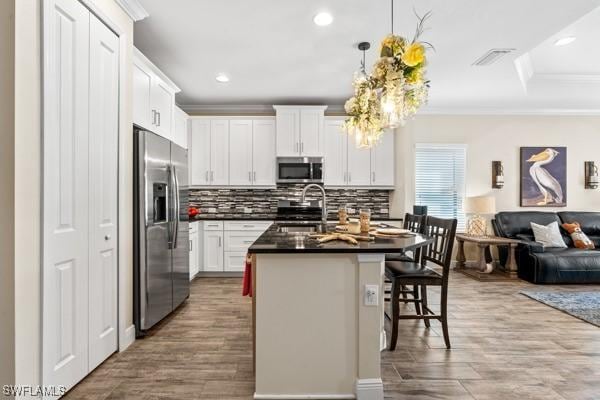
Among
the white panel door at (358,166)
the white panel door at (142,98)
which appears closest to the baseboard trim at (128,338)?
the white panel door at (142,98)

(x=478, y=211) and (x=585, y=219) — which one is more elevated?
(x=478, y=211)

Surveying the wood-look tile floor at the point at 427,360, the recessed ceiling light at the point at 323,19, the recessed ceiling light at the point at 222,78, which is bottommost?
the wood-look tile floor at the point at 427,360

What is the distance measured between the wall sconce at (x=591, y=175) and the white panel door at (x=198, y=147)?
639 cm

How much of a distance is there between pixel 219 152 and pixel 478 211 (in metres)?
4.24

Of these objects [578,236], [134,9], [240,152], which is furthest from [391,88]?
[578,236]

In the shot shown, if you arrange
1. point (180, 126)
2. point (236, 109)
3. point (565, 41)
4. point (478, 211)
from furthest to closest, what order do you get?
point (236, 109) → point (478, 211) → point (180, 126) → point (565, 41)

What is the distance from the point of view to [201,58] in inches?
144

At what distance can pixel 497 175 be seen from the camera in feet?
18.2

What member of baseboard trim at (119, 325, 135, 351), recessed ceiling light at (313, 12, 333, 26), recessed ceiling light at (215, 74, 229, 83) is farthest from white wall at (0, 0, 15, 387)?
recessed ceiling light at (215, 74, 229, 83)

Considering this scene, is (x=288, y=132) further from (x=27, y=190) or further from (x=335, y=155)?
(x=27, y=190)

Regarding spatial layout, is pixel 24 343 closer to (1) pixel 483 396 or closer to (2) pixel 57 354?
(2) pixel 57 354

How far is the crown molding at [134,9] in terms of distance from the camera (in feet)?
8.28

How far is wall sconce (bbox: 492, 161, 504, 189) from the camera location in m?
5.54

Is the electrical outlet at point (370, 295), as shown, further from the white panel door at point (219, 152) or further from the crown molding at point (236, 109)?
the crown molding at point (236, 109)
